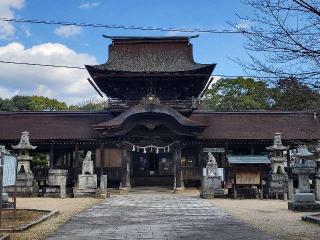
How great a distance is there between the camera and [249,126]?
104ft

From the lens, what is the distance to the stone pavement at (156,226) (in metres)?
10.4

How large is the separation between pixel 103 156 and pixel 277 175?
11.9 metres

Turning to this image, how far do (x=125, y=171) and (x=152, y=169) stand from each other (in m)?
4.28

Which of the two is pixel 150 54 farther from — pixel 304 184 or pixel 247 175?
pixel 304 184

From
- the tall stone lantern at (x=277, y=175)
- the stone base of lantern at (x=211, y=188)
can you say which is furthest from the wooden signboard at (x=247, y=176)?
the stone base of lantern at (x=211, y=188)

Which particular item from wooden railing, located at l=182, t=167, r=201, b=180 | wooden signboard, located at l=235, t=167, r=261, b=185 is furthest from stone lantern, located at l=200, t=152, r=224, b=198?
wooden railing, located at l=182, t=167, r=201, b=180

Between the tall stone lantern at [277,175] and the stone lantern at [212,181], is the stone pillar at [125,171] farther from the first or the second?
the tall stone lantern at [277,175]

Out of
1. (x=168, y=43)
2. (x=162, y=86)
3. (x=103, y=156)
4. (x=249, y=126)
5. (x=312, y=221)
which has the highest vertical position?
(x=168, y=43)

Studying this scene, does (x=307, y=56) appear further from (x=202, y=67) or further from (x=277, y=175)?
(x=202, y=67)

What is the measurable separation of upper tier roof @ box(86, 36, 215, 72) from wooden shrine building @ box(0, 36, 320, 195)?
78 mm

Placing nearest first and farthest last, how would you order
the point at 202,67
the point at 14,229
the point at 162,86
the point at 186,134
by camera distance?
the point at 14,229
the point at 186,134
the point at 202,67
the point at 162,86

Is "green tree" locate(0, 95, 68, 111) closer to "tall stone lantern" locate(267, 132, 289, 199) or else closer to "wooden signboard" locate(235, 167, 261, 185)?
"tall stone lantern" locate(267, 132, 289, 199)

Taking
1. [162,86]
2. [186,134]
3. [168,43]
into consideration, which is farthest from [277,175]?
[168,43]

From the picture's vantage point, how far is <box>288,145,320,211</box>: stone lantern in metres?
16.6
